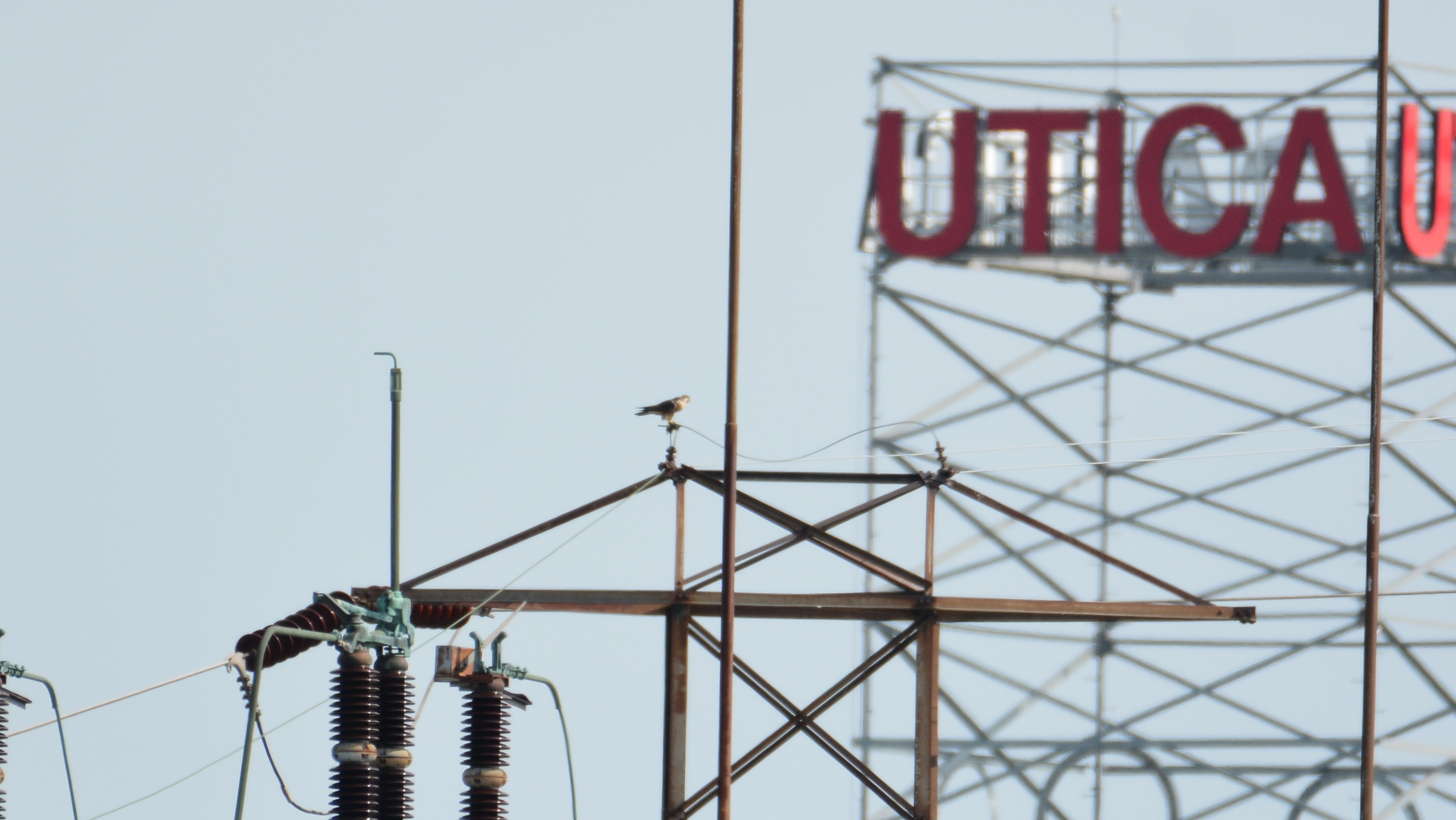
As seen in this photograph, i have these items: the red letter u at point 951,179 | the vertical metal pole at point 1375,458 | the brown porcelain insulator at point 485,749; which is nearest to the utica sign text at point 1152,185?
the red letter u at point 951,179

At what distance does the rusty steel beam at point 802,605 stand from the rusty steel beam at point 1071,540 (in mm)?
189

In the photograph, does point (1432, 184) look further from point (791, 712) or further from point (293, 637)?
point (293, 637)

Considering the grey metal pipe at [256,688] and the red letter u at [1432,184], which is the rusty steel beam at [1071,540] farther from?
the red letter u at [1432,184]

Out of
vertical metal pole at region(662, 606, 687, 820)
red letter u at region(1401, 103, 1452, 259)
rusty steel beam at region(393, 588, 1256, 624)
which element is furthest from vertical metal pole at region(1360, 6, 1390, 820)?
red letter u at region(1401, 103, 1452, 259)

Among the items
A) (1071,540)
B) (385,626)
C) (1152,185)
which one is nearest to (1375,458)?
(1071,540)

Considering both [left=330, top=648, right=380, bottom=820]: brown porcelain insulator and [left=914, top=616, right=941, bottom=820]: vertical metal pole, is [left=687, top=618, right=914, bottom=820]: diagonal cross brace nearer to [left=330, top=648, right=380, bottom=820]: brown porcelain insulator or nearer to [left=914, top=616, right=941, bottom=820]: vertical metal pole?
[left=914, top=616, right=941, bottom=820]: vertical metal pole

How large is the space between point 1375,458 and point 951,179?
23130 millimetres

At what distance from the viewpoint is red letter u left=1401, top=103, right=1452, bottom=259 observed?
44812 mm

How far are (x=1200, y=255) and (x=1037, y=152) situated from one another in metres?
3.46

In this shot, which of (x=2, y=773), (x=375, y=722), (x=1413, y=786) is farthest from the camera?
(x=1413, y=786)

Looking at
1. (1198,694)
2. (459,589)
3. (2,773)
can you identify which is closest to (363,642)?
(2,773)

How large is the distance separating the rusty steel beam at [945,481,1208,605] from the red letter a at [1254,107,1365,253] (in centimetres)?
2223

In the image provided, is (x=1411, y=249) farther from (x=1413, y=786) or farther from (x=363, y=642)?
(x=363, y=642)

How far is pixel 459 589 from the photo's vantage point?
24.3 meters
